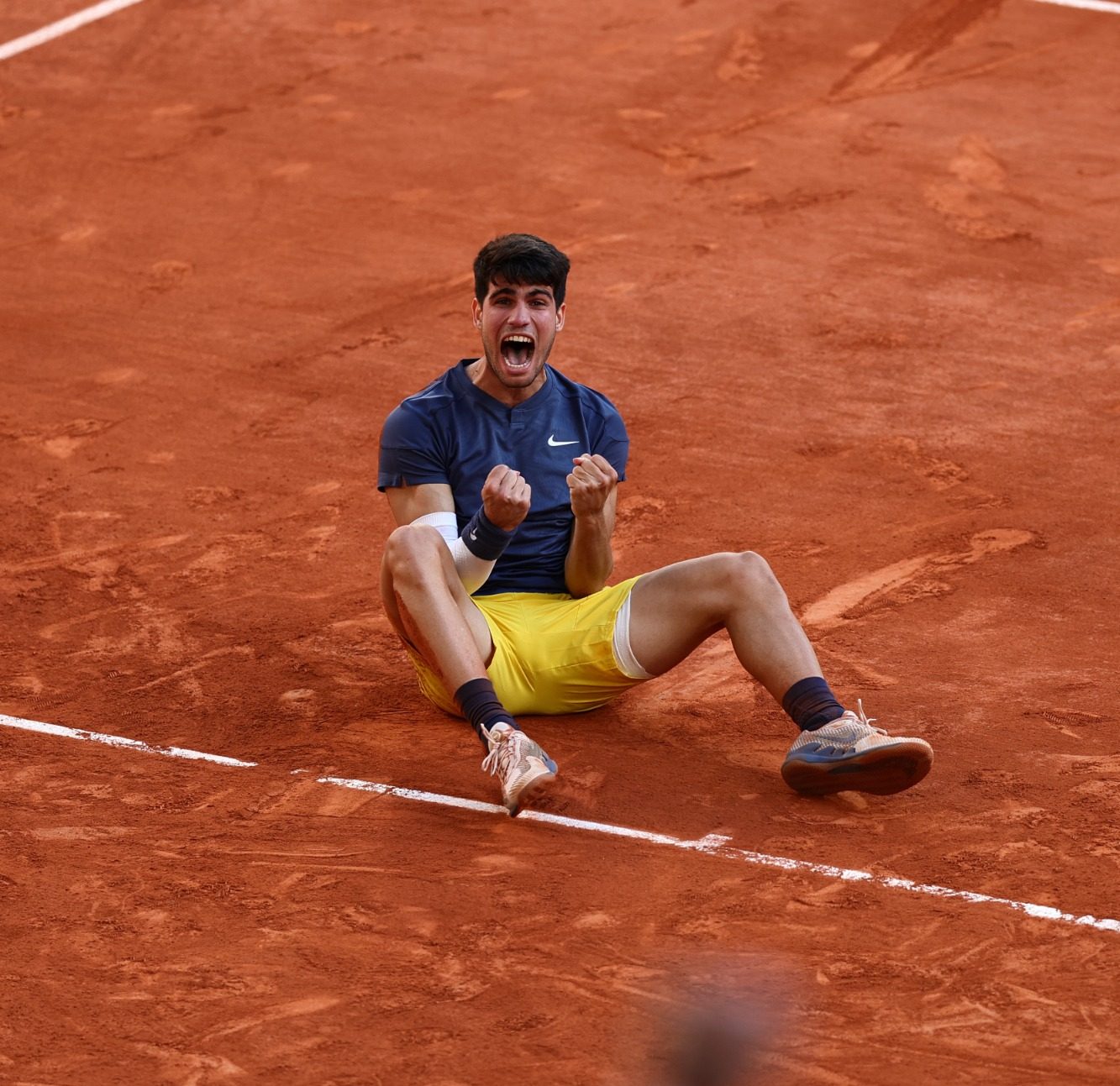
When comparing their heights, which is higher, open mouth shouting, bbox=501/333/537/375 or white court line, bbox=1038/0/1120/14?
open mouth shouting, bbox=501/333/537/375

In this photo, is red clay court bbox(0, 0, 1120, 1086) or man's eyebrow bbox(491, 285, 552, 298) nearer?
red clay court bbox(0, 0, 1120, 1086)

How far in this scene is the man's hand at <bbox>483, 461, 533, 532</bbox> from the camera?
5371mm

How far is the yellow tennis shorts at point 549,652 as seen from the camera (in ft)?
19.1

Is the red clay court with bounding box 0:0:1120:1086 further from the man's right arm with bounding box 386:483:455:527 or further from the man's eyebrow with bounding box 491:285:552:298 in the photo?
the man's eyebrow with bounding box 491:285:552:298

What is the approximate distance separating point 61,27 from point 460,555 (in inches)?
402

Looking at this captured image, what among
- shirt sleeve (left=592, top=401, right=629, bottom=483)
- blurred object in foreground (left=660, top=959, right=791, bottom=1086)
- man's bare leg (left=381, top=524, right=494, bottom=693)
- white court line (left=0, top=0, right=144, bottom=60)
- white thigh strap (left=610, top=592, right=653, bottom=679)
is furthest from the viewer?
white court line (left=0, top=0, right=144, bottom=60)

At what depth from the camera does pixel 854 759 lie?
5246mm

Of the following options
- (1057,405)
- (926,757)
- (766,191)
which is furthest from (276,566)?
(766,191)

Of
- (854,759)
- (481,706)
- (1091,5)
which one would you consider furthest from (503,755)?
(1091,5)

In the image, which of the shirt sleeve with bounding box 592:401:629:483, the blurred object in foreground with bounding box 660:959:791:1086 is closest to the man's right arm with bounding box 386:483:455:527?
the shirt sleeve with bounding box 592:401:629:483

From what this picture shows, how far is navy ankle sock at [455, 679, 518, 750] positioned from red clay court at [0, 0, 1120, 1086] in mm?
270

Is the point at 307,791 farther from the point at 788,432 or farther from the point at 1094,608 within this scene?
the point at 788,432

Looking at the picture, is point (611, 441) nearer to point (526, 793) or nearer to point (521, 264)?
point (521, 264)

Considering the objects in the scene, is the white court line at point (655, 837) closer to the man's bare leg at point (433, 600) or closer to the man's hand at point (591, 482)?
the man's bare leg at point (433, 600)
